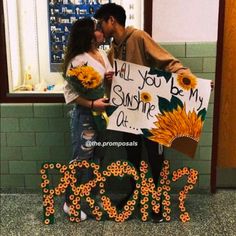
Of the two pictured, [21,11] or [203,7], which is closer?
[203,7]

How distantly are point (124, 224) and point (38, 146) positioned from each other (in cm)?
102

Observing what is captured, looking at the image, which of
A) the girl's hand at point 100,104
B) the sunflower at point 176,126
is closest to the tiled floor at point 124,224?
the sunflower at point 176,126

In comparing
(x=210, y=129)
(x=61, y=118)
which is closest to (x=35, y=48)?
(x=61, y=118)

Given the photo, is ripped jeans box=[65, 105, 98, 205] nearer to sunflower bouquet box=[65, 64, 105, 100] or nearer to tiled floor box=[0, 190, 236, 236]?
sunflower bouquet box=[65, 64, 105, 100]

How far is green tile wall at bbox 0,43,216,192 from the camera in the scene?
10.8ft

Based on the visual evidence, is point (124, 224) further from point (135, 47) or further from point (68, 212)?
point (135, 47)

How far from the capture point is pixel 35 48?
3.38m

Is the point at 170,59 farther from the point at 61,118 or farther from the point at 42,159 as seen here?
the point at 42,159

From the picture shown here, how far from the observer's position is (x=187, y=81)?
2709 millimetres

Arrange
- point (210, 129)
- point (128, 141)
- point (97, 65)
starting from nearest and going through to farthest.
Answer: point (97, 65) < point (128, 141) < point (210, 129)

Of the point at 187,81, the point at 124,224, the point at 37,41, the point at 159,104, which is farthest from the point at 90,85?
the point at 124,224

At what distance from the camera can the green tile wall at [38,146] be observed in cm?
330

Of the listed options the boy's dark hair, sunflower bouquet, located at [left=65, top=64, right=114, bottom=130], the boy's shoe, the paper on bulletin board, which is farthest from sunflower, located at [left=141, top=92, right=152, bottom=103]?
the boy's shoe

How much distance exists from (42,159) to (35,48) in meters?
0.96
